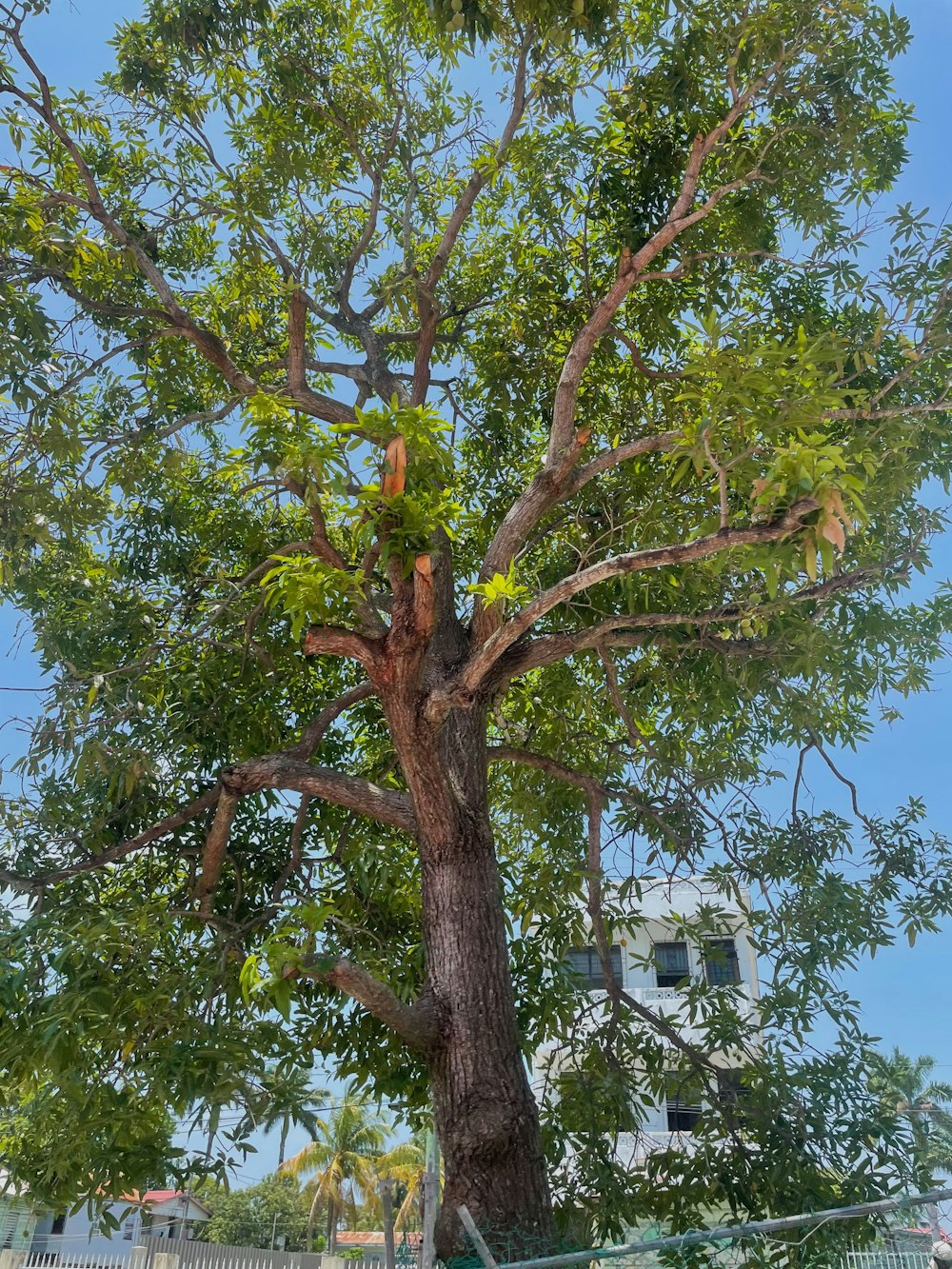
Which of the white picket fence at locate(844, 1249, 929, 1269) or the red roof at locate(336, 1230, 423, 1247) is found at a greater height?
the white picket fence at locate(844, 1249, 929, 1269)

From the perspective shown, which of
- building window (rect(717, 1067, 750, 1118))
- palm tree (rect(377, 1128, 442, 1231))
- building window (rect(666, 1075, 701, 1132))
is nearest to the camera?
building window (rect(717, 1067, 750, 1118))

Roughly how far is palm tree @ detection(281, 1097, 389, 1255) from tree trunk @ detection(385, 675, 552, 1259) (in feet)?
92.1

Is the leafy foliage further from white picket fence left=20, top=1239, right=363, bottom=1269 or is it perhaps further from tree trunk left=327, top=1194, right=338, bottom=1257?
white picket fence left=20, top=1239, right=363, bottom=1269

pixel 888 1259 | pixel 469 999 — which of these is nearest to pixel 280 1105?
pixel 469 999

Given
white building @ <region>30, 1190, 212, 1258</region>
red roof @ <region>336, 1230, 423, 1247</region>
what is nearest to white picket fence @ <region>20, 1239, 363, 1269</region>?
white building @ <region>30, 1190, 212, 1258</region>

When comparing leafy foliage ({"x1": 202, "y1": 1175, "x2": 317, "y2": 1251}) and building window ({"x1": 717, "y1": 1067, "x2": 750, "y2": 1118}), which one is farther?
leafy foliage ({"x1": 202, "y1": 1175, "x2": 317, "y2": 1251})

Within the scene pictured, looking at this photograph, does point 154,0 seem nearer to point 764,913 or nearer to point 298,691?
point 298,691

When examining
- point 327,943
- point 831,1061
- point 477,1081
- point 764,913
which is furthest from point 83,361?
point 831,1061

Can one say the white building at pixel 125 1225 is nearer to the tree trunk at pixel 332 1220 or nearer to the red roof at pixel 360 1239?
the tree trunk at pixel 332 1220

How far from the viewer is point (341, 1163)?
101 feet

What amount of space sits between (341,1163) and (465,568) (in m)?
28.9

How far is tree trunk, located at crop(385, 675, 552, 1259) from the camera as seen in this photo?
14.0 ft

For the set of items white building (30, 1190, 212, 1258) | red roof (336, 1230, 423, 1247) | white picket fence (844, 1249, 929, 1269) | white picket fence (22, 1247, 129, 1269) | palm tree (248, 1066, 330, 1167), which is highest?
palm tree (248, 1066, 330, 1167)

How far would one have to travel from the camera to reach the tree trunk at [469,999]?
426cm
